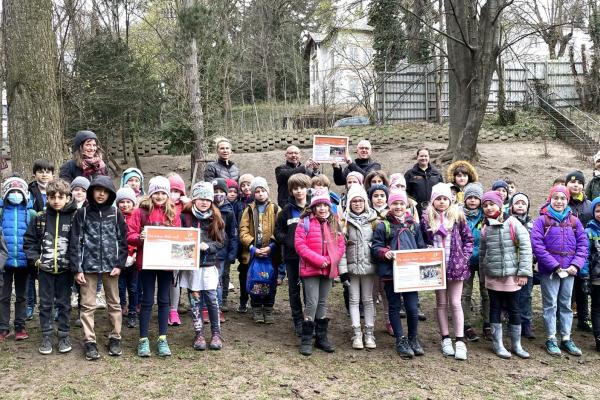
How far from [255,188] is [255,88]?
1232 inches

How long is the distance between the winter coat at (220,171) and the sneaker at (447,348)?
3491 mm

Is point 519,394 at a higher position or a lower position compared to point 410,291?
lower

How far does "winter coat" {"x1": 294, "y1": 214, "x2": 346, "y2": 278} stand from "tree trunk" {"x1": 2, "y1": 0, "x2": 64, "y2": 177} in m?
4.16

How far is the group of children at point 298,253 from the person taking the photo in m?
5.24

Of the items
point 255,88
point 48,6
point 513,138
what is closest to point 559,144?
point 513,138

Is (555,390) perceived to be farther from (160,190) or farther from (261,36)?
(261,36)

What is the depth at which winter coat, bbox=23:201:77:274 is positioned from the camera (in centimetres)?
518

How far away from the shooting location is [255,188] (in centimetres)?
648

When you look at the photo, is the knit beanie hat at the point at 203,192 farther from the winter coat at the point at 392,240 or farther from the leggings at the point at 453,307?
the leggings at the point at 453,307

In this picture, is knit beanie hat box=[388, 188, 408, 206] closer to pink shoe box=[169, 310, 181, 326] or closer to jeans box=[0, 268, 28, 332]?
pink shoe box=[169, 310, 181, 326]

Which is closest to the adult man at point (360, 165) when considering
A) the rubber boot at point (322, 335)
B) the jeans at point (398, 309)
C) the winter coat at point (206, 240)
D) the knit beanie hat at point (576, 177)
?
the knit beanie hat at point (576, 177)

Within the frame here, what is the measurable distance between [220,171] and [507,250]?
375cm

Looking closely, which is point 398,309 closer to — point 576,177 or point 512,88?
point 576,177

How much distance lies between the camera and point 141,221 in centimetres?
544
